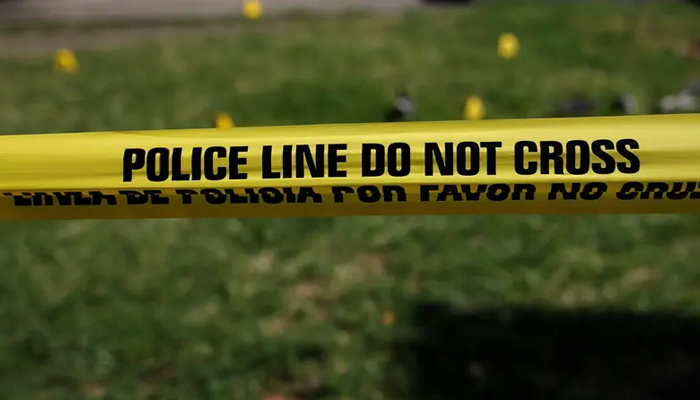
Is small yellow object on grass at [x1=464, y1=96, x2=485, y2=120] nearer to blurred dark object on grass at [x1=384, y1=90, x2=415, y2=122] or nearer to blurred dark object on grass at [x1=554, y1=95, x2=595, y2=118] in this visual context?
blurred dark object on grass at [x1=384, y1=90, x2=415, y2=122]

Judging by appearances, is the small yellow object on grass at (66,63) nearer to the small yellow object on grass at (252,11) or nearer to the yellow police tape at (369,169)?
the small yellow object on grass at (252,11)

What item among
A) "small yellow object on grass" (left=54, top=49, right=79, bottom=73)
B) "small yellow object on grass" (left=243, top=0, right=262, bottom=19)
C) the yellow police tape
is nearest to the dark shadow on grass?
the yellow police tape

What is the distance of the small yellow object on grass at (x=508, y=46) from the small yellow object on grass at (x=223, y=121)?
2.59 meters

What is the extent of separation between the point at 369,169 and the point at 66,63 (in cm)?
514

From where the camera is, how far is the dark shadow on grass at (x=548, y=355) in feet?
8.58

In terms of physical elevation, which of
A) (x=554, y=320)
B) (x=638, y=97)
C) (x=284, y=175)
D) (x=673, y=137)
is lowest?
(x=554, y=320)

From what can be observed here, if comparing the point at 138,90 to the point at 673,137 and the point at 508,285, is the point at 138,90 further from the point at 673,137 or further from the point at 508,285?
the point at 673,137

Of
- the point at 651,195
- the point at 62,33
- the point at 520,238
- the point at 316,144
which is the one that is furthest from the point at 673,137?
the point at 62,33

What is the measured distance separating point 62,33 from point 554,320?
6100 mm

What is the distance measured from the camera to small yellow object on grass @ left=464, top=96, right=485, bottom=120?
4781mm

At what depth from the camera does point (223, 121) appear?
4730mm

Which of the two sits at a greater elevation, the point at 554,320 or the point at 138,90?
the point at 138,90

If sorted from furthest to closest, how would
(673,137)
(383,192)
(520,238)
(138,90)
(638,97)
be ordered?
(138,90) → (638,97) → (520,238) → (383,192) → (673,137)

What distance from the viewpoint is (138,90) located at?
17.5ft
